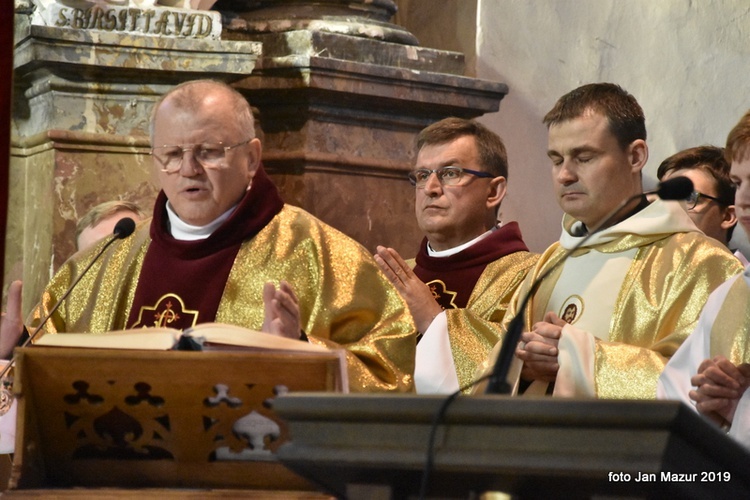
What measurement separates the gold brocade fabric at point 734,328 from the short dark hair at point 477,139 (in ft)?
5.72

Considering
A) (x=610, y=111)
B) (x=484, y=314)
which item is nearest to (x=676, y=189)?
(x=610, y=111)

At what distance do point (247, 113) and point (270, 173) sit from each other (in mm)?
1400

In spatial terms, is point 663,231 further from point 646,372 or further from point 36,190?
point 36,190

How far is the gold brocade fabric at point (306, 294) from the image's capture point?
13.9 ft

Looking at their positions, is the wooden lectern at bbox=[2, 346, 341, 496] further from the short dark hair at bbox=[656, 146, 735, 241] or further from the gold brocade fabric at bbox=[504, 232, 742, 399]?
the short dark hair at bbox=[656, 146, 735, 241]

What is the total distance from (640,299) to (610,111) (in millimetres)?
594

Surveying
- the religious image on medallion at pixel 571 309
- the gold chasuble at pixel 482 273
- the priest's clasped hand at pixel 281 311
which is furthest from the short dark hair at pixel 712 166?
the priest's clasped hand at pixel 281 311

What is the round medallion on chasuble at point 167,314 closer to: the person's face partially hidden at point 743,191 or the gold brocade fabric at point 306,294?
the gold brocade fabric at point 306,294

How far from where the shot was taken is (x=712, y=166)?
5547 millimetres

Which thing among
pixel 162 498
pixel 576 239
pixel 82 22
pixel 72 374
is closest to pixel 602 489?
pixel 162 498

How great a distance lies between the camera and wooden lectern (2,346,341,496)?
310cm

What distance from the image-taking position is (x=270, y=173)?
233 inches

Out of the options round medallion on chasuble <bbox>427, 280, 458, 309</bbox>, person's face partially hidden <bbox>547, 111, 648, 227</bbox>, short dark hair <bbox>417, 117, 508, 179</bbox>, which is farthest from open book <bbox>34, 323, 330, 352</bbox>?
short dark hair <bbox>417, 117, 508, 179</bbox>

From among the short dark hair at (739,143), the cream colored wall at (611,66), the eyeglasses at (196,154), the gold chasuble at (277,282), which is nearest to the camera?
the short dark hair at (739,143)
